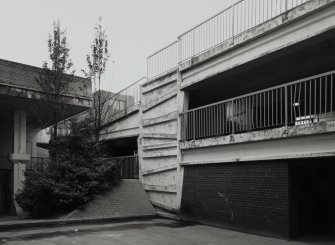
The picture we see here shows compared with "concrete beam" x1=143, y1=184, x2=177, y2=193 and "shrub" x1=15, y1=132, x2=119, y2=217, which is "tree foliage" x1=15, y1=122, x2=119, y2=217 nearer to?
"shrub" x1=15, y1=132, x2=119, y2=217

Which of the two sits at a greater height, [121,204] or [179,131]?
[179,131]

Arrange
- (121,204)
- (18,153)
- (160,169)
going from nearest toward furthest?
1. (121,204)
2. (160,169)
3. (18,153)

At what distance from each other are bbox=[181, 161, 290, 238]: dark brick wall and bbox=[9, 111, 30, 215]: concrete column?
858 cm

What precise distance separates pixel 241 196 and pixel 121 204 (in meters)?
4.93

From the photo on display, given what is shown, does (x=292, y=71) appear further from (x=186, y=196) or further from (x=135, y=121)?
(x=135, y=121)

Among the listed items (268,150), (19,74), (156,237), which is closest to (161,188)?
(156,237)

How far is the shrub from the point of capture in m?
12.5

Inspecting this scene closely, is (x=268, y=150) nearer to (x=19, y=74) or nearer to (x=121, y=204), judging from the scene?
(x=121, y=204)

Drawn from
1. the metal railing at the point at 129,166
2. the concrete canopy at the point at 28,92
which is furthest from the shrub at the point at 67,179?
the concrete canopy at the point at 28,92

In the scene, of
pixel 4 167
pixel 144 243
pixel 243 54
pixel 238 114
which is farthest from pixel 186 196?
pixel 4 167

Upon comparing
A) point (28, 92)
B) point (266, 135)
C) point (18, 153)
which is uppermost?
point (28, 92)

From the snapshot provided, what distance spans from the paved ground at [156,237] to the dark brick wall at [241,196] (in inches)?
16.2

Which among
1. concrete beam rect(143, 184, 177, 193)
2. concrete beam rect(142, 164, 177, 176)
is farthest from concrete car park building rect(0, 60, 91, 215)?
concrete beam rect(143, 184, 177, 193)

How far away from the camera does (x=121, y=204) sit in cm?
1370
